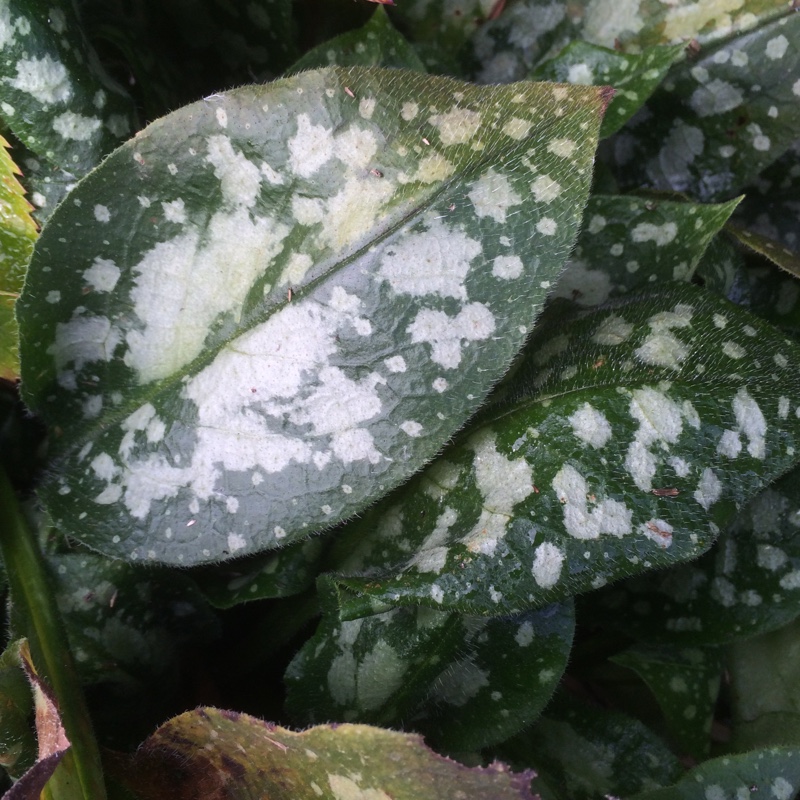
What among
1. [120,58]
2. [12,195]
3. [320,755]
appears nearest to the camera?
[320,755]

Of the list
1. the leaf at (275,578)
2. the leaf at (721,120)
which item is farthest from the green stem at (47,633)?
the leaf at (721,120)

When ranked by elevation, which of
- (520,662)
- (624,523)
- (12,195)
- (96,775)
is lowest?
(520,662)

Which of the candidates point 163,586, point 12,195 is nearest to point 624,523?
point 163,586

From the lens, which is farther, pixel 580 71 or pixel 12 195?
pixel 580 71

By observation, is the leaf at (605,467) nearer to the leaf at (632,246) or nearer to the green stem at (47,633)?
the leaf at (632,246)

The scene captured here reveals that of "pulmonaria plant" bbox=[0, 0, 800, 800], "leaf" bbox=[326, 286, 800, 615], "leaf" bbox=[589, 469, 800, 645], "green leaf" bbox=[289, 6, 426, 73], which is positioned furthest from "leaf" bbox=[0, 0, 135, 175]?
"leaf" bbox=[589, 469, 800, 645]

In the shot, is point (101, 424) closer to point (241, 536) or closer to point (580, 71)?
point (241, 536)

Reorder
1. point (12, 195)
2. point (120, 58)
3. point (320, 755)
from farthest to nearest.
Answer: point (120, 58)
point (12, 195)
point (320, 755)

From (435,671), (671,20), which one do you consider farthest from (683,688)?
(671,20)
